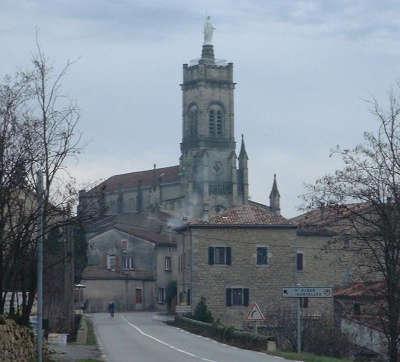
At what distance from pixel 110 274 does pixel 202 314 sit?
32.8 m

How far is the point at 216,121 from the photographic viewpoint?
146m

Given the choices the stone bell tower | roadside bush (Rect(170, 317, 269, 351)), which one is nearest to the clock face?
the stone bell tower

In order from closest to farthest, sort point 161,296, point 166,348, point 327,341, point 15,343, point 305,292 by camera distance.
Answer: point 15,343 < point 305,292 < point 166,348 < point 327,341 < point 161,296

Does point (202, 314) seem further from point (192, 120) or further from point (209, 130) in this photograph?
point (192, 120)

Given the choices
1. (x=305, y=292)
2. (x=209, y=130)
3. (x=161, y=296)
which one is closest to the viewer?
(x=305, y=292)

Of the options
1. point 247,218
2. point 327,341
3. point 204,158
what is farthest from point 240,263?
point 204,158

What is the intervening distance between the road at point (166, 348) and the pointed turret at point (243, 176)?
8802cm

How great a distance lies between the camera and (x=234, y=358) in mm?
30766

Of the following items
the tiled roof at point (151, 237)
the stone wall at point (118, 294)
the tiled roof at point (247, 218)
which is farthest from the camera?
the tiled roof at point (151, 237)

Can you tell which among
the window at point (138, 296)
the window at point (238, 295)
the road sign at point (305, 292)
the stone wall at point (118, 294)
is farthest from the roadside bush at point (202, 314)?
the window at point (138, 296)

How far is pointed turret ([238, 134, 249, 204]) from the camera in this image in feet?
459

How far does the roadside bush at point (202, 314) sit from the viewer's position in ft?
192

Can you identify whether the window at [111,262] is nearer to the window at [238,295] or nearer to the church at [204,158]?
the window at [238,295]

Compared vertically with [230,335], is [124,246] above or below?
above
